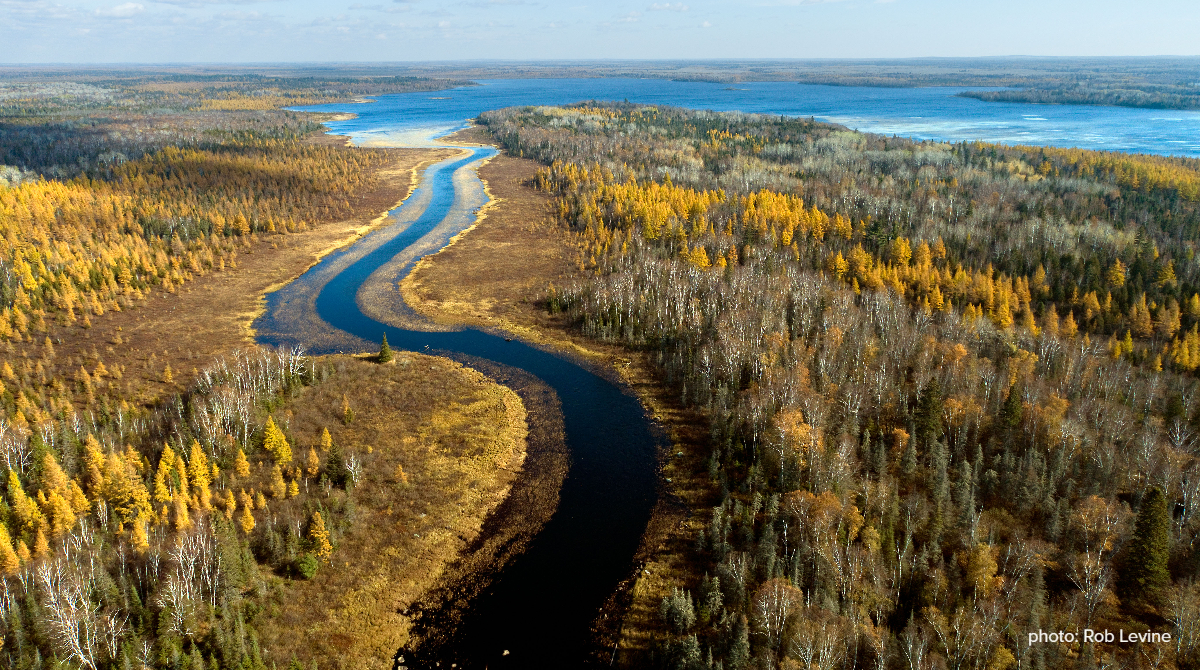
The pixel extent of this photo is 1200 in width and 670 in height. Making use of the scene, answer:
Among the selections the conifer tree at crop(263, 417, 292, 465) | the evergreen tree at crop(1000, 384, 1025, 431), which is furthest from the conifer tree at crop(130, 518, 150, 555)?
the evergreen tree at crop(1000, 384, 1025, 431)

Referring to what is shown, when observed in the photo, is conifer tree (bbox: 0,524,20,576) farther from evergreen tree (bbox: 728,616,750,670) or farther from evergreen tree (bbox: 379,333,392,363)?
evergreen tree (bbox: 728,616,750,670)

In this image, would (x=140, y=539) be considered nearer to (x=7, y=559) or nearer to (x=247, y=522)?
(x=247, y=522)

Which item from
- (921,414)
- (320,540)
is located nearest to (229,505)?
(320,540)

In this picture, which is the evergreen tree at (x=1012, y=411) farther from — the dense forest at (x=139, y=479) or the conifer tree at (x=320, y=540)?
the conifer tree at (x=320, y=540)

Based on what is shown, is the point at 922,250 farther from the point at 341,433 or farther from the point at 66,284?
the point at 66,284

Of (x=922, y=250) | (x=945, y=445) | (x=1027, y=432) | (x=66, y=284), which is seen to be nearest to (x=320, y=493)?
(x=945, y=445)

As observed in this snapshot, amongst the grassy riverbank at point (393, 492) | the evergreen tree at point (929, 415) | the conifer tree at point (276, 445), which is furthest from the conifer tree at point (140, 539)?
the evergreen tree at point (929, 415)
